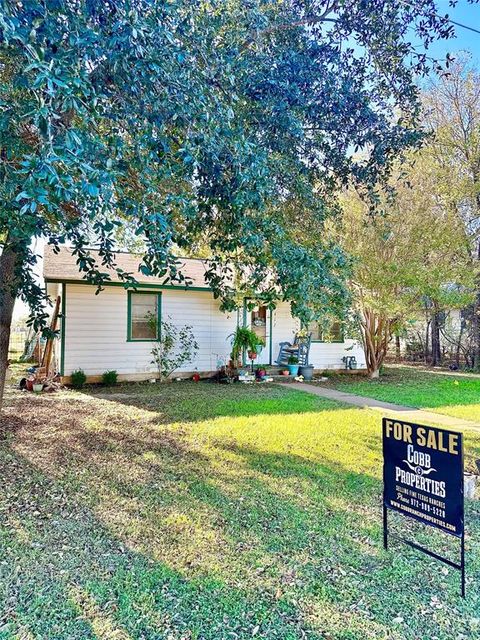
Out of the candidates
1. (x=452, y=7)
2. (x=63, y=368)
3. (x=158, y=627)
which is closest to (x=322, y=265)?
(x=158, y=627)

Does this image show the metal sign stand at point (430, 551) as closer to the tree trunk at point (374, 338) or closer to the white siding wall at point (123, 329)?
the white siding wall at point (123, 329)

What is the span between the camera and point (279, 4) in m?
4.95

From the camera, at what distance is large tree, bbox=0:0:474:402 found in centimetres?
254

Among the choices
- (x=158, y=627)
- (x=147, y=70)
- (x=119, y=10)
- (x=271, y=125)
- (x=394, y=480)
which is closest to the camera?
(x=158, y=627)

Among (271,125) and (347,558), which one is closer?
(347,558)

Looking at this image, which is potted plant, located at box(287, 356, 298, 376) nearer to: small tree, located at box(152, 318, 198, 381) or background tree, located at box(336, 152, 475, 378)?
background tree, located at box(336, 152, 475, 378)

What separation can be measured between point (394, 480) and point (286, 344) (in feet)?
34.8

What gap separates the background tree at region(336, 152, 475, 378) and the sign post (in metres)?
7.44

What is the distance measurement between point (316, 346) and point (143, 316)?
576 centimetres

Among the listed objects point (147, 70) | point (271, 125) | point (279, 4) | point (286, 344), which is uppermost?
point (279, 4)

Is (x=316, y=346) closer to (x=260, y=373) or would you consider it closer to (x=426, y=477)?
(x=260, y=373)

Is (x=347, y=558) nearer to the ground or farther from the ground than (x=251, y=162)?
nearer to the ground

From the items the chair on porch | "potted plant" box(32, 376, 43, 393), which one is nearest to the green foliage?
the chair on porch

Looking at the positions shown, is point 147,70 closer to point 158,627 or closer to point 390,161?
point 158,627
